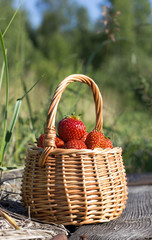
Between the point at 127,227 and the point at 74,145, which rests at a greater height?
the point at 74,145

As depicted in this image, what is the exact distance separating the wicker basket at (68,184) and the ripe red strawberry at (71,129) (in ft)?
0.39

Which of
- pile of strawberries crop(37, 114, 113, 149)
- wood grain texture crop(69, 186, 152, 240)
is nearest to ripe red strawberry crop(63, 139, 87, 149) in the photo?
pile of strawberries crop(37, 114, 113, 149)

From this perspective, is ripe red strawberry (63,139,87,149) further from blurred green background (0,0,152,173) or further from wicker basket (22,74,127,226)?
blurred green background (0,0,152,173)

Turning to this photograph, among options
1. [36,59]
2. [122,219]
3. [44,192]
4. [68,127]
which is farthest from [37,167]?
[36,59]

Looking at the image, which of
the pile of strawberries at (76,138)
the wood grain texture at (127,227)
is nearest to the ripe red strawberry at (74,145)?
the pile of strawberries at (76,138)

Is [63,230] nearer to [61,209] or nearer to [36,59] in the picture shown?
[61,209]

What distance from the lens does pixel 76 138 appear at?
108cm

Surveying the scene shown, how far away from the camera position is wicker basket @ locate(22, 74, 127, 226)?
93 cm

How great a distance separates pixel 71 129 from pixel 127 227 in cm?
40

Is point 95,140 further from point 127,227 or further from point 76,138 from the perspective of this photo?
point 127,227

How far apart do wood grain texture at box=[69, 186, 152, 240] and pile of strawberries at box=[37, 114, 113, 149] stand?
284 millimetres

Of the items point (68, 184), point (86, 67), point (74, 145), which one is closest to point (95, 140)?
point (74, 145)

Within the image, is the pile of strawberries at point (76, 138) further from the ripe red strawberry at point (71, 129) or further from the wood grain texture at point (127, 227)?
the wood grain texture at point (127, 227)

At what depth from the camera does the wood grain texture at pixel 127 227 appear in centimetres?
87
